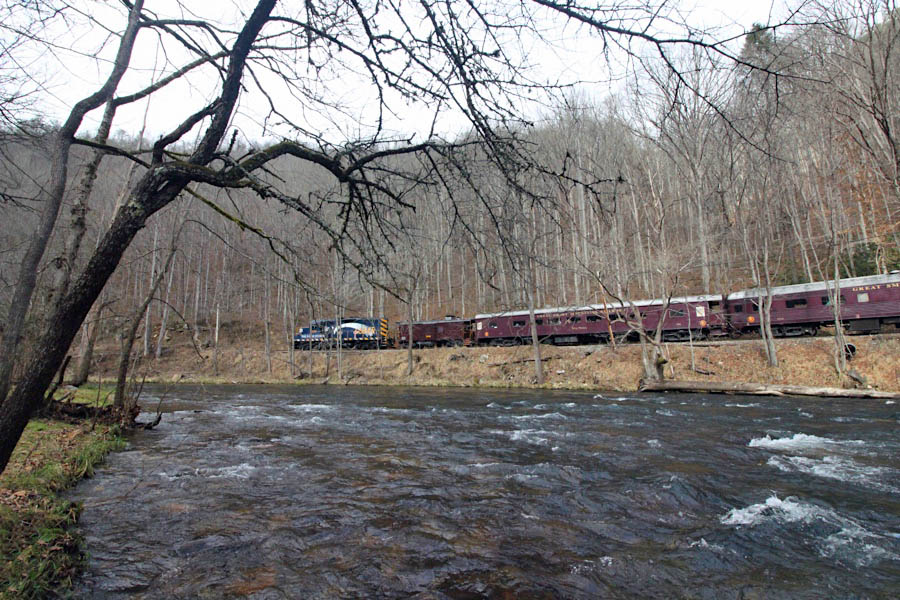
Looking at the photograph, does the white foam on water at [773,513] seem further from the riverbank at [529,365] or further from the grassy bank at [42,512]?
the riverbank at [529,365]

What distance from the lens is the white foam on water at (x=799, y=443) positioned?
7.42 meters

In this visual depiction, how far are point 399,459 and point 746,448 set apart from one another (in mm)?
5539

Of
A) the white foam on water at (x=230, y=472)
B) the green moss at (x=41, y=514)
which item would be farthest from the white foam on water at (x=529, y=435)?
the green moss at (x=41, y=514)

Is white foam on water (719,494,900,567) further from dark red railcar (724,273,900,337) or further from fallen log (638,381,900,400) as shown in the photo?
dark red railcar (724,273,900,337)

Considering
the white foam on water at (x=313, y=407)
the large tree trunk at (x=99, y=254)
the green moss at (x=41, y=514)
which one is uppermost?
the large tree trunk at (x=99, y=254)

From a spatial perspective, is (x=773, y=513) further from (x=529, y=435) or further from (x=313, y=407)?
(x=313, y=407)

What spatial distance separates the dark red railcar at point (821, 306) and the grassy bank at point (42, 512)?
22.2m

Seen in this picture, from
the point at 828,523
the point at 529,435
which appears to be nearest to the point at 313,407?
the point at 529,435

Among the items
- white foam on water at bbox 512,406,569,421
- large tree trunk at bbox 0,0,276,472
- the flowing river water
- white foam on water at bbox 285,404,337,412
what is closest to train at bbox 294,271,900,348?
white foam on water at bbox 285,404,337,412

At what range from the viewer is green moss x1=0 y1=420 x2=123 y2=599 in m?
2.88

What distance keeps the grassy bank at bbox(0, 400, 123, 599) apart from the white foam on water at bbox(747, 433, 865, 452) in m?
8.82

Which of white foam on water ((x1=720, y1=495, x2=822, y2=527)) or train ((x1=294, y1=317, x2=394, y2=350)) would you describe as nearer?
white foam on water ((x1=720, y1=495, x2=822, y2=527))

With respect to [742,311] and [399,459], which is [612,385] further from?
[399,459]

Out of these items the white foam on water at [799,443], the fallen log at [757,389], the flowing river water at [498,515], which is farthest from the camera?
the fallen log at [757,389]
